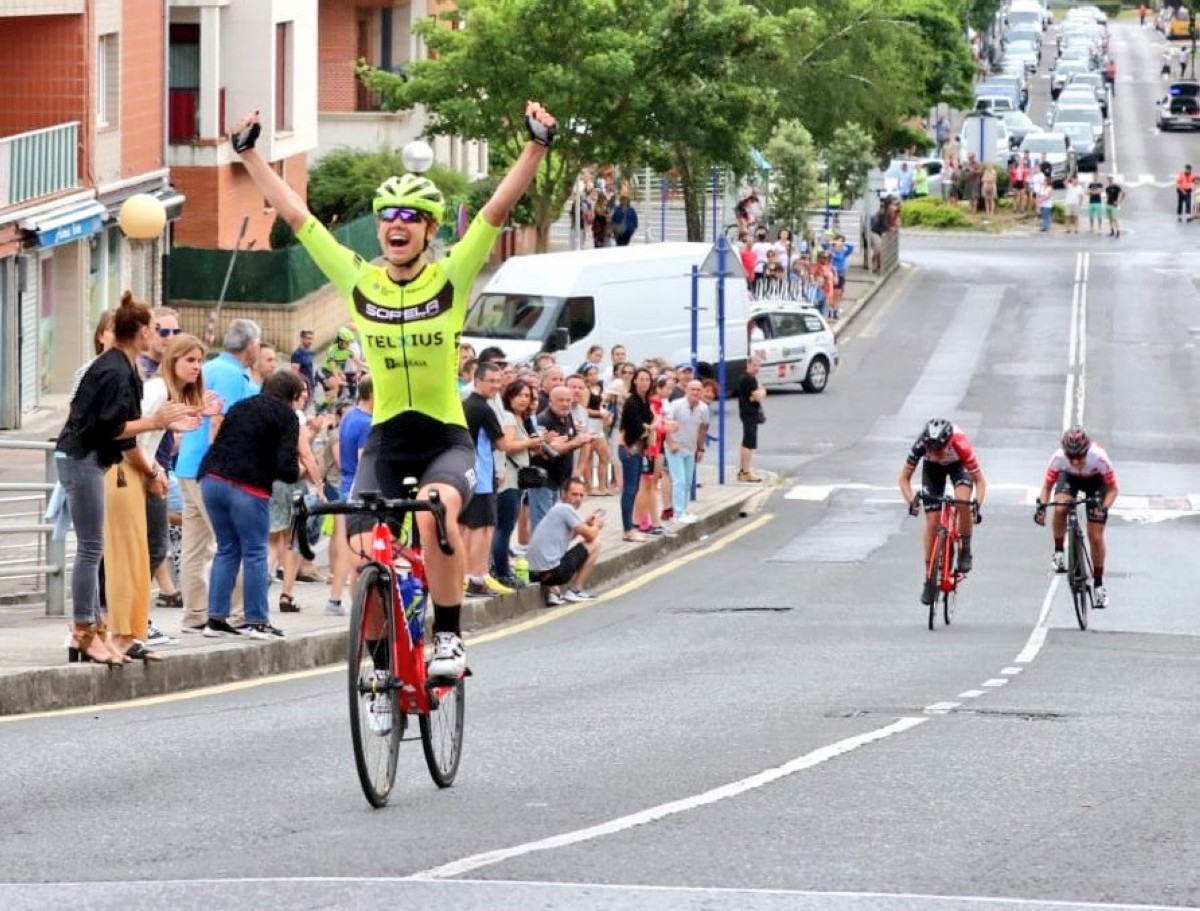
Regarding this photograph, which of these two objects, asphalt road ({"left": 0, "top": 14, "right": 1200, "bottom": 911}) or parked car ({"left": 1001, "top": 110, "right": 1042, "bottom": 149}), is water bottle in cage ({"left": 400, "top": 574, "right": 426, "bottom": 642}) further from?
parked car ({"left": 1001, "top": 110, "right": 1042, "bottom": 149})

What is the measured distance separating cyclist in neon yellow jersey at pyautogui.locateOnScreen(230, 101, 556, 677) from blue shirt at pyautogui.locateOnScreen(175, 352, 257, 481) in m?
6.67

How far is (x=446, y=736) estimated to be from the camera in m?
10.4

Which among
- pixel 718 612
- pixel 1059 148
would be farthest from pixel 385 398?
pixel 1059 148

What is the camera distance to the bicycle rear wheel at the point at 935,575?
20859 millimetres

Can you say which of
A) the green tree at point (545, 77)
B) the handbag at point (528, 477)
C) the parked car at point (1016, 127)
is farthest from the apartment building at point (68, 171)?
the parked car at point (1016, 127)

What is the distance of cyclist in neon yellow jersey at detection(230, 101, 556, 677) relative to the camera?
971cm

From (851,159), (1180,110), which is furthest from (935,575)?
(1180,110)

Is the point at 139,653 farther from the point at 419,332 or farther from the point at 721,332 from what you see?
the point at 721,332

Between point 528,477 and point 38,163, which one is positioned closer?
point 528,477

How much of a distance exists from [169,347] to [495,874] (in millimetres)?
7111

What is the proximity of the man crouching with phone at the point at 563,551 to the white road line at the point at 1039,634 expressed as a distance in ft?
11.8

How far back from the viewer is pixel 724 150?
55.2 metres

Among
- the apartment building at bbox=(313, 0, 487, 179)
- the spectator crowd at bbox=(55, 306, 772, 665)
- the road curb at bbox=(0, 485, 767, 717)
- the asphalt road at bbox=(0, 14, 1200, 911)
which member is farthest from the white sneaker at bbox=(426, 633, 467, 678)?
the apartment building at bbox=(313, 0, 487, 179)

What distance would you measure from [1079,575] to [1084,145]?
78599 millimetres
